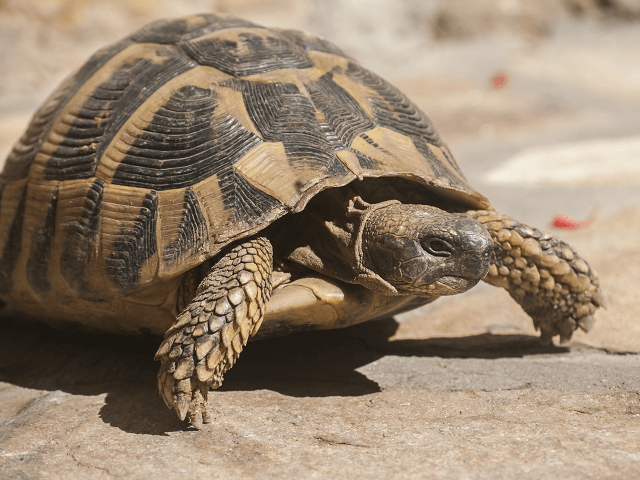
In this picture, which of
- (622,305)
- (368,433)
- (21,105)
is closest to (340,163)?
(368,433)

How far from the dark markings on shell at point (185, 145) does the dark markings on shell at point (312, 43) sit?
28.1 inches

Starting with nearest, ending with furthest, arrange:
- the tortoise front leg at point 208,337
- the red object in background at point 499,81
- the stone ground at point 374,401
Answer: the stone ground at point 374,401 < the tortoise front leg at point 208,337 < the red object in background at point 499,81

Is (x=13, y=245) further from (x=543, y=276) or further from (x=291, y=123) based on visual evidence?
(x=543, y=276)

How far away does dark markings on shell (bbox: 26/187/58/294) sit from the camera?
2939 mm

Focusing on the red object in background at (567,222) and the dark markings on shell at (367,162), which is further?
the red object in background at (567,222)

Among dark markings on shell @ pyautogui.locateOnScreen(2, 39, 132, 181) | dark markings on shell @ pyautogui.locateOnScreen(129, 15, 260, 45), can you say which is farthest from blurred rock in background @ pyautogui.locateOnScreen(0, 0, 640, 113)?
dark markings on shell @ pyautogui.locateOnScreen(129, 15, 260, 45)

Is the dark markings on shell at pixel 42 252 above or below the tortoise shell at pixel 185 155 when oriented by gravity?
below

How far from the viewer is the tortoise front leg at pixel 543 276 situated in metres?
2.91

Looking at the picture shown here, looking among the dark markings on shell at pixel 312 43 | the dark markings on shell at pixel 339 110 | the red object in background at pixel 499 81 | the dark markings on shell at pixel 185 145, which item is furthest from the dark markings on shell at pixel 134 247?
the red object in background at pixel 499 81

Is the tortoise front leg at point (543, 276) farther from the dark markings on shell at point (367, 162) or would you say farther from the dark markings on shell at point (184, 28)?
the dark markings on shell at point (184, 28)

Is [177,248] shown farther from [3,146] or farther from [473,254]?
[3,146]

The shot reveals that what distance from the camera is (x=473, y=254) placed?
7.89 ft

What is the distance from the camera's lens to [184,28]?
3258mm

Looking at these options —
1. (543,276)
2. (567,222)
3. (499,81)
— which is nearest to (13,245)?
(543,276)
